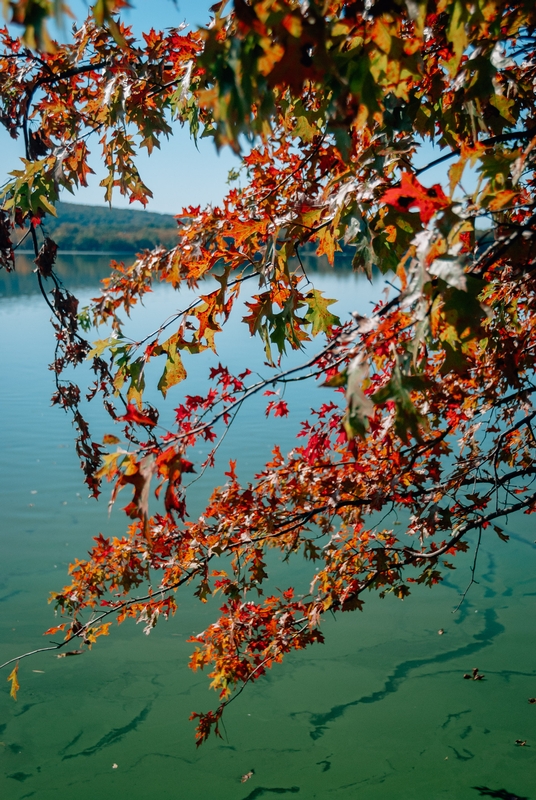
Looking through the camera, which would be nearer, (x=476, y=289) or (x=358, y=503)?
(x=476, y=289)

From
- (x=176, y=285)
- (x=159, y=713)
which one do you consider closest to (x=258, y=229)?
Answer: (x=176, y=285)

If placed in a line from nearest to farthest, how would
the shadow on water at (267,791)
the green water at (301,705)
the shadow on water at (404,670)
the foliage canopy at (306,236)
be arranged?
the foliage canopy at (306,236) → the shadow on water at (267,791) → the green water at (301,705) → the shadow on water at (404,670)

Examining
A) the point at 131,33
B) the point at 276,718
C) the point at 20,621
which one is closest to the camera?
the point at 131,33

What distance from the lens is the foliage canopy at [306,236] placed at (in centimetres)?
141

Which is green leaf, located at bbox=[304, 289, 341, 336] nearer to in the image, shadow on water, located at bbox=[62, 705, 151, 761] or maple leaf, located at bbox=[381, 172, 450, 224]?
maple leaf, located at bbox=[381, 172, 450, 224]

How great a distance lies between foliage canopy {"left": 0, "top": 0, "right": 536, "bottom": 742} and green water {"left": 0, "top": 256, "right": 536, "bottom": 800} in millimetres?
1610

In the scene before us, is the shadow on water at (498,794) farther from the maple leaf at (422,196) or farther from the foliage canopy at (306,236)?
the maple leaf at (422,196)

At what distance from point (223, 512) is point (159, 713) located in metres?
2.77

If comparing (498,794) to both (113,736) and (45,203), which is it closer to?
(113,736)

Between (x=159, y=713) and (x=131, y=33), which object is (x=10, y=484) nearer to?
(x=159, y=713)

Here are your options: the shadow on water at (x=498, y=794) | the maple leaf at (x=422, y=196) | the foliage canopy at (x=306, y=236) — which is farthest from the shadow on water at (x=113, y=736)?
the maple leaf at (x=422, y=196)

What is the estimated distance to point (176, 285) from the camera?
9.53 ft

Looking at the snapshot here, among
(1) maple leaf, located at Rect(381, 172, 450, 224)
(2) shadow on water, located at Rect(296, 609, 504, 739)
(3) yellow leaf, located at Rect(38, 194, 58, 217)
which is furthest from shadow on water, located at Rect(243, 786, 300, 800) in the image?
(1) maple leaf, located at Rect(381, 172, 450, 224)

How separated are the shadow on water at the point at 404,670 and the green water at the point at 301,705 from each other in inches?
0.6
